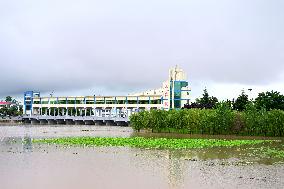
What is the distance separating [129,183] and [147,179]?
4.86ft

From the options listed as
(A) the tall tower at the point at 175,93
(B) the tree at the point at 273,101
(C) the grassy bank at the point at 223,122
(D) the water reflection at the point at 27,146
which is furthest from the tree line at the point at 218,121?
(A) the tall tower at the point at 175,93

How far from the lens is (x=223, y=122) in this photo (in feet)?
207

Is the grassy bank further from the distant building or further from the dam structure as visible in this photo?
the distant building

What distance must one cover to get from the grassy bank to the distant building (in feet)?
195

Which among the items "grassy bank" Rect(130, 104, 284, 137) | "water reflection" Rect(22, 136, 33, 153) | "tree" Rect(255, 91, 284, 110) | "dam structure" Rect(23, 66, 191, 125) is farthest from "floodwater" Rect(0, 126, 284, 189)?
"dam structure" Rect(23, 66, 191, 125)

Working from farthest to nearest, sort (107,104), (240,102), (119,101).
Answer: (107,104) < (119,101) < (240,102)

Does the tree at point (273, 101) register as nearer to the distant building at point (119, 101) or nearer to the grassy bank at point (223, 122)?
the grassy bank at point (223, 122)

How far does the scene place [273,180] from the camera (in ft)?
72.9

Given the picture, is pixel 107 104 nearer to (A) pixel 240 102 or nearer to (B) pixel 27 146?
(A) pixel 240 102

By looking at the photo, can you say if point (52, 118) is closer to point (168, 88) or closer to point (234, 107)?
point (168, 88)

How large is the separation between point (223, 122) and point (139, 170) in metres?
38.6

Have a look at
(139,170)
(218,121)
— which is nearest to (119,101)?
(218,121)

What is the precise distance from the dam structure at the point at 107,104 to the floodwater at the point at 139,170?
79311mm

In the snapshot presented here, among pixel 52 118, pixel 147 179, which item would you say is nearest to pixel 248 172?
pixel 147 179
